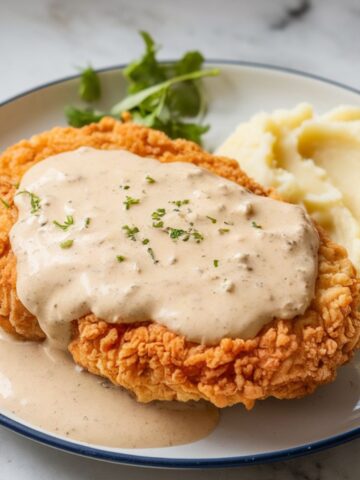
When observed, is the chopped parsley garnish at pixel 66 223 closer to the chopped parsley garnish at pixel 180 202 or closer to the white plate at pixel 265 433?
the chopped parsley garnish at pixel 180 202

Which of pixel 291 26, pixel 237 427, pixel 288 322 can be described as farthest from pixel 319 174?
pixel 291 26

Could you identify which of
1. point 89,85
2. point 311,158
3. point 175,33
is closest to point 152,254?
point 311,158

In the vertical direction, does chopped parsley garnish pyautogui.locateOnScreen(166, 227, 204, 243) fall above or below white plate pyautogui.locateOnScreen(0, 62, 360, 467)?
above

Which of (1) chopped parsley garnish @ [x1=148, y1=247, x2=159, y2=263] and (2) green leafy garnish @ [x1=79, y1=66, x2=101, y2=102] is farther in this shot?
(2) green leafy garnish @ [x1=79, y1=66, x2=101, y2=102]

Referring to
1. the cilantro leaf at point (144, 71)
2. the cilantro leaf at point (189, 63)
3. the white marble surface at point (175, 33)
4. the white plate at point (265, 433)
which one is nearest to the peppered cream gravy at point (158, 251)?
the white plate at point (265, 433)

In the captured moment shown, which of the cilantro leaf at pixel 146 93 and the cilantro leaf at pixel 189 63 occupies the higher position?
the cilantro leaf at pixel 189 63

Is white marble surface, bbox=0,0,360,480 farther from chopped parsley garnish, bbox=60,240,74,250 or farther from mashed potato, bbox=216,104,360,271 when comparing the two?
chopped parsley garnish, bbox=60,240,74,250

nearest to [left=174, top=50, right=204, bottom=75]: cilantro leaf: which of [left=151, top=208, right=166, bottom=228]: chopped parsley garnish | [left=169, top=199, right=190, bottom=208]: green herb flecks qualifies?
[left=169, top=199, right=190, bottom=208]: green herb flecks

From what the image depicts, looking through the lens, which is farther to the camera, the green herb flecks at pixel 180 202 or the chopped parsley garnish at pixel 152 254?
the green herb flecks at pixel 180 202
